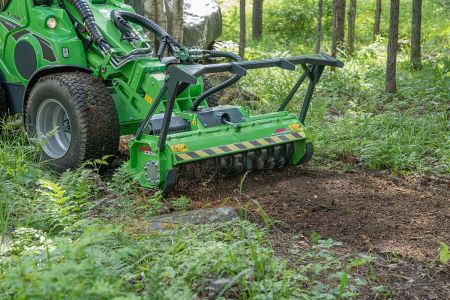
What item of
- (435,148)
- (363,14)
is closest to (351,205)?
(435,148)

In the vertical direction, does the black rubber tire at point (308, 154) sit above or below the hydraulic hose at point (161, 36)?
below

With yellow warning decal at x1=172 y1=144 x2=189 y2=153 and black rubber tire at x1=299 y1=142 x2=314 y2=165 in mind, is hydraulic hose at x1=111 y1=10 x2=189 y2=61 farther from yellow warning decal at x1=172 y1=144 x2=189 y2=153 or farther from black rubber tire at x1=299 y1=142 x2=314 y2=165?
black rubber tire at x1=299 y1=142 x2=314 y2=165

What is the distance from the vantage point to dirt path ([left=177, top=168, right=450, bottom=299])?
15.9 ft

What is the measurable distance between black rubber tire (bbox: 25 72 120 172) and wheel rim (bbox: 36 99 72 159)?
0.29m

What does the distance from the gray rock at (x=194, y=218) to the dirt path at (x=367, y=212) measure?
0.14m

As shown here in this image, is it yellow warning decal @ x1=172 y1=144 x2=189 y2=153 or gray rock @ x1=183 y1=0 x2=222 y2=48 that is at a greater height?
gray rock @ x1=183 y1=0 x2=222 y2=48

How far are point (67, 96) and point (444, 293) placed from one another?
13.7 feet

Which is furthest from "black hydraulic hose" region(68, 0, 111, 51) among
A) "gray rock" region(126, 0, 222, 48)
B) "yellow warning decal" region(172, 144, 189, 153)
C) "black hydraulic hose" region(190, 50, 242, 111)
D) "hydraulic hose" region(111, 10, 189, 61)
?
"gray rock" region(126, 0, 222, 48)

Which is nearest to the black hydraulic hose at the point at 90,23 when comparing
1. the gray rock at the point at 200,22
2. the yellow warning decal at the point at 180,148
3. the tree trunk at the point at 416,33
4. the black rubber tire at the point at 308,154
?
A: the yellow warning decal at the point at 180,148

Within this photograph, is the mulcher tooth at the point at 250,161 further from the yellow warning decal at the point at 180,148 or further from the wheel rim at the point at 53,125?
the wheel rim at the point at 53,125

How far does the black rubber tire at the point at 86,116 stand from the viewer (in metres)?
6.89

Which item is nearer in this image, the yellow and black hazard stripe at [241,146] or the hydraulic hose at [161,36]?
the yellow and black hazard stripe at [241,146]

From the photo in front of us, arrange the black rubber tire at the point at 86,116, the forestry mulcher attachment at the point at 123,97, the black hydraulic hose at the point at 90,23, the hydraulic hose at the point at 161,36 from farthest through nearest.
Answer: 1. the hydraulic hose at the point at 161,36
2. the black hydraulic hose at the point at 90,23
3. the black rubber tire at the point at 86,116
4. the forestry mulcher attachment at the point at 123,97

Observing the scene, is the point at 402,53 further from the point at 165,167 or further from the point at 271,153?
the point at 165,167
